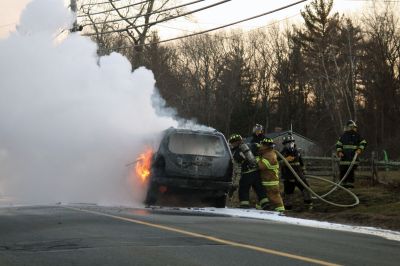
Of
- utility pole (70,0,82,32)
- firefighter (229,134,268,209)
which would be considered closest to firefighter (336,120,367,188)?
firefighter (229,134,268,209)

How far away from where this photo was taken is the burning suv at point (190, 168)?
13164 millimetres

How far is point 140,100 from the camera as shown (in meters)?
16.5

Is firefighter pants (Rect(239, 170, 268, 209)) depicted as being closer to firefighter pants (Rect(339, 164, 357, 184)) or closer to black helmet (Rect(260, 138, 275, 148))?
black helmet (Rect(260, 138, 275, 148))

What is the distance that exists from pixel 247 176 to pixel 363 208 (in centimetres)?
279

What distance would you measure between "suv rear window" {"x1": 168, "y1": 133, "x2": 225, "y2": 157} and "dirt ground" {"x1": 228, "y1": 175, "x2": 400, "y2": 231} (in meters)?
2.14

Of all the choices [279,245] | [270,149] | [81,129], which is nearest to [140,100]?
[81,129]

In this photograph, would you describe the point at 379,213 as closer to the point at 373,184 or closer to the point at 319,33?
the point at 373,184

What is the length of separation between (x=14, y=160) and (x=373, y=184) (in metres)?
10.0

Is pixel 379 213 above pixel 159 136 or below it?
below

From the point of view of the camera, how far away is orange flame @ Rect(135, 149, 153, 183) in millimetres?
13664

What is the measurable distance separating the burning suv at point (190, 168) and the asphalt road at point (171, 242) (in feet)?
6.95

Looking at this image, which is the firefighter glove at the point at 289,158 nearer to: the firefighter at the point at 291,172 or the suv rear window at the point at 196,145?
the firefighter at the point at 291,172

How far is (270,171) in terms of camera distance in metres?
13.9

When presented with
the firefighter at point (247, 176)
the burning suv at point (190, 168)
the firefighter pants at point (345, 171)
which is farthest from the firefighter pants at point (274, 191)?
the firefighter pants at point (345, 171)
